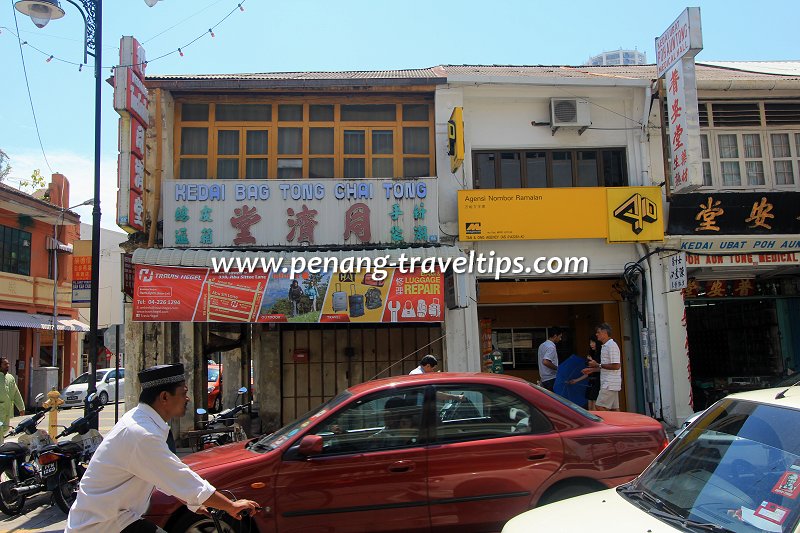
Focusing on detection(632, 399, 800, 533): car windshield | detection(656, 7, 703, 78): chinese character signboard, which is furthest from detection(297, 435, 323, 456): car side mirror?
detection(656, 7, 703, 78): chinese character signboard

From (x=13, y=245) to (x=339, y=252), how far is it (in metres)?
16.8

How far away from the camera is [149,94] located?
11.0 metres

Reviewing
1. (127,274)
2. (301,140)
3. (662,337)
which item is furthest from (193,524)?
(662,337)

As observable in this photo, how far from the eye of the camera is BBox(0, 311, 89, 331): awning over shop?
20.1m

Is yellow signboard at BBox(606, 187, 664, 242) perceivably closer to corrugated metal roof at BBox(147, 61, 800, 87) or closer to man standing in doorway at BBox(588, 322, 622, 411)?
corrugated metal roof at BBox(147, 61, 800, 87)

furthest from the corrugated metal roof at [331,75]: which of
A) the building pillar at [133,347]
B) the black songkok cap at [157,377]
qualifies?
the black songkok cap at [157,377]

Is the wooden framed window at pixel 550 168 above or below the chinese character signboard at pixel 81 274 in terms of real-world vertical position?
above

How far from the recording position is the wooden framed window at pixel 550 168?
11820 mm

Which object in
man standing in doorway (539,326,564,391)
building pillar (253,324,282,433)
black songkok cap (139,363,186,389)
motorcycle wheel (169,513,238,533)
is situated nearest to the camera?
black songkok cap (139,363,186,389)

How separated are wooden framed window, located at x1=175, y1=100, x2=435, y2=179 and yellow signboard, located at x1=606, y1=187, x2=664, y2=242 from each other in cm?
351

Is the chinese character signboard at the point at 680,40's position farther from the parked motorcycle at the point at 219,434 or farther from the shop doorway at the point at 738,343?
the parked motorcycle at the point at 219,434

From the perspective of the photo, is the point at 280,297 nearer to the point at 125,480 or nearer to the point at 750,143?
the point at 125,480

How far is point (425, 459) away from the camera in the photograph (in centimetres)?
469

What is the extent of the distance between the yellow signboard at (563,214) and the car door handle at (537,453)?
6631 millimetres
